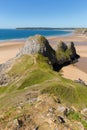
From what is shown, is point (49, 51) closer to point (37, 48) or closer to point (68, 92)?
point (37, 48)

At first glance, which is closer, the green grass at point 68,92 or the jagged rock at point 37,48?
the green grass at point 68,92

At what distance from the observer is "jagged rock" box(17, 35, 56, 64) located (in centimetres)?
3144

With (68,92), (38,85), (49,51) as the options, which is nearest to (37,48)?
(49,51)

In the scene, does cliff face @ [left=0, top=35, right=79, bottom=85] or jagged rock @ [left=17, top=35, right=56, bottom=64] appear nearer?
cliff face @ [left=0, top=35, right=79, bottom=85]

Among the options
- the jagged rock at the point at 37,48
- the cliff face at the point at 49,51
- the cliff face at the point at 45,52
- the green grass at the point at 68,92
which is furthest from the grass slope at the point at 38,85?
the cliff face at the point at 49,51

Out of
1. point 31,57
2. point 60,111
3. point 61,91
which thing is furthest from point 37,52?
point 60,111

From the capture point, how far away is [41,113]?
748 cm

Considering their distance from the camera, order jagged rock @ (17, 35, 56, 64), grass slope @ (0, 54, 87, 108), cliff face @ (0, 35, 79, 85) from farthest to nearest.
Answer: jagged rock @ (17, 35, 56, 64)
cliff face @ (0, 35, 79, 85)
grass slope @ (0, 54, 87, 108)

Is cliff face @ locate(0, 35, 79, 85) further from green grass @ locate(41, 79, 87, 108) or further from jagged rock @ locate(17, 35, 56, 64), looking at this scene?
green grass @ locate(41, 79, 87, 108)

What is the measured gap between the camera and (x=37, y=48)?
3183 centimetres

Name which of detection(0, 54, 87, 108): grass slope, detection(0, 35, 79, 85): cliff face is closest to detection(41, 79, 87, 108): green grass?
detection(0, 54, 87, 108): grass slope

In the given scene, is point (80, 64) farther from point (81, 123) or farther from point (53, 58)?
point (81, 123)

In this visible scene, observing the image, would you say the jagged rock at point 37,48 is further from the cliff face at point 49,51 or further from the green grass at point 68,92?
the green grass at point 68,92

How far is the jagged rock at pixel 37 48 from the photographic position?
31.4 m
